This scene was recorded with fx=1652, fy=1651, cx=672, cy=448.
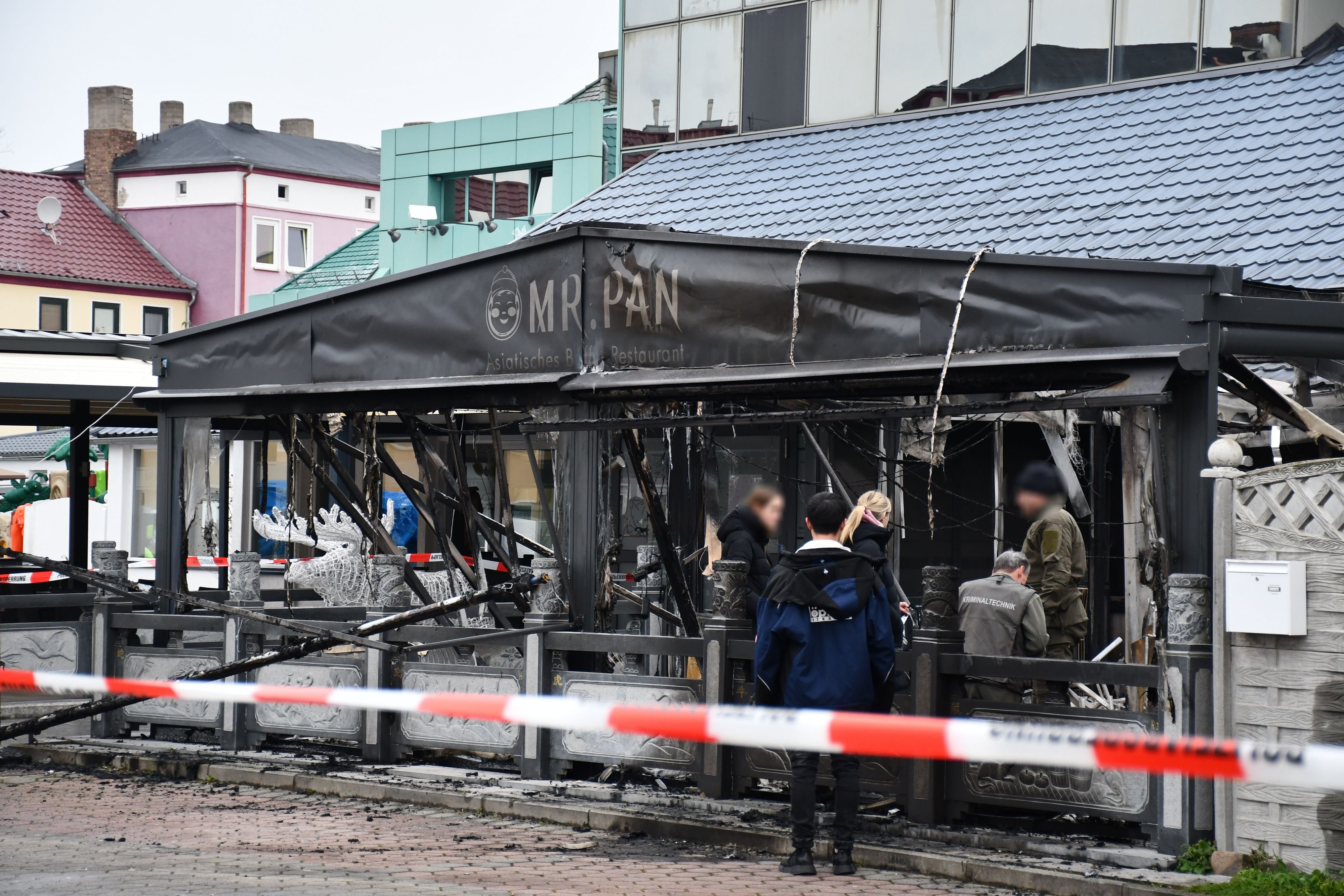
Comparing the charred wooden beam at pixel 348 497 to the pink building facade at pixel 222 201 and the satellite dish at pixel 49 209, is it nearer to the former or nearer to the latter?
the satellite dish at pixel 49 209

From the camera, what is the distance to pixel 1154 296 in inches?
302

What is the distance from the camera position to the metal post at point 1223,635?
7.46 meters

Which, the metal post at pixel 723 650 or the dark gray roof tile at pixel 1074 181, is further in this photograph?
the dark gray roof tile at pixel 1074 181

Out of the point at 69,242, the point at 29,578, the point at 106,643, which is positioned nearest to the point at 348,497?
the point at 106,643

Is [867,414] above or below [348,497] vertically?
above

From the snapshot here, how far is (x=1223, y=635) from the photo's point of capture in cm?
756

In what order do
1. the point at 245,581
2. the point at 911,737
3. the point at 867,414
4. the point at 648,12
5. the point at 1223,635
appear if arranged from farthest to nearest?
1. the point at 648,12
2. the point at 245,581
3. the point at 867,414
4. the point at 1223,635
5. the point at 911,737

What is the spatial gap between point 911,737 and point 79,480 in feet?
43.6

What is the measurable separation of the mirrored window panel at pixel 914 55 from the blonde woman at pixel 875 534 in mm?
8498

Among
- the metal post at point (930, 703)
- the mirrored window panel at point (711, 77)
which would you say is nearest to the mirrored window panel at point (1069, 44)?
the mirrored window panel at point (711, 77)

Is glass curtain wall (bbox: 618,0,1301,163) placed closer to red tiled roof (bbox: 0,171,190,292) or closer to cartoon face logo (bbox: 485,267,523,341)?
cartoon face logo (bbox: 485,267,523,341)

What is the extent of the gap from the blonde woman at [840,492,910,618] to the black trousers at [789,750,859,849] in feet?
2.81

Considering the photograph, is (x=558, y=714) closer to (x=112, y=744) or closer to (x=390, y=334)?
(x=390, y=334)

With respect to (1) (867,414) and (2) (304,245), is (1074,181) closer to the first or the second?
(1) (867,414)
